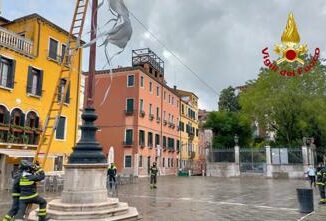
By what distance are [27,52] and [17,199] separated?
16.5 m

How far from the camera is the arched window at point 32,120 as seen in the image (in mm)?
22969

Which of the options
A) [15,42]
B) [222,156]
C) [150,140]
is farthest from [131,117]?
[15,42]

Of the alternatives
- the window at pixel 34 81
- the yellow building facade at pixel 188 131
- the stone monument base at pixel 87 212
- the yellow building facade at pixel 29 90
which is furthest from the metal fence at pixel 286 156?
the stone monument base at pixel 87 212

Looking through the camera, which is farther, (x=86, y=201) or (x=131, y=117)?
(x=131, y=117)

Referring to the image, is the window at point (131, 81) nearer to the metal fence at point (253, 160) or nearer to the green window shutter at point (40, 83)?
the metal fence at point (253, 160)

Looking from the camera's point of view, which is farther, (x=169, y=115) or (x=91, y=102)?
(x=169, y=115)

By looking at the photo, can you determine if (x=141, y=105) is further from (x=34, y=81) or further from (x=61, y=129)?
(x=34, y=81)

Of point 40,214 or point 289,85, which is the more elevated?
point 289,85

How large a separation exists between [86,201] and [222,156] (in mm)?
32592

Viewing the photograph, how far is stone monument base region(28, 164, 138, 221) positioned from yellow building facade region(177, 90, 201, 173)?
1624 inches

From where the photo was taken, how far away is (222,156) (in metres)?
41.7

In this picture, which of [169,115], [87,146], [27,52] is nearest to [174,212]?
[87,146]

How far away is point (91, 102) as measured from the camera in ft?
38.7

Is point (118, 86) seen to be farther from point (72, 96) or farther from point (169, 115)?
point (72, 96)
